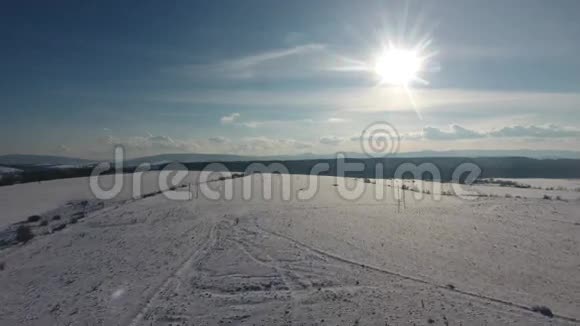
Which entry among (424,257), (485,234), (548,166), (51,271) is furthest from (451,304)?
(548,166)

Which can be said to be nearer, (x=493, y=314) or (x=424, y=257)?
(x=493, y=314)

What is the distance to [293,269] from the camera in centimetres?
966

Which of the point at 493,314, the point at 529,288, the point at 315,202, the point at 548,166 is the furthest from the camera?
the point at 548,166

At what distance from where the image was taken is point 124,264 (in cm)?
1020

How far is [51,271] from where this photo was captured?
9758 millimetres

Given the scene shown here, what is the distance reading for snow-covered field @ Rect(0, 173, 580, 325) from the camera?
7.17 m

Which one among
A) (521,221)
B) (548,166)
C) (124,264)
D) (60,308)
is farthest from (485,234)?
(548,166)

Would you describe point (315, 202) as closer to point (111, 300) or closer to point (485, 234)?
point (485, 234)

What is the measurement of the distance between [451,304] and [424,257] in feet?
11.9

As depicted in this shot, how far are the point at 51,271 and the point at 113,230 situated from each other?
16.3ft

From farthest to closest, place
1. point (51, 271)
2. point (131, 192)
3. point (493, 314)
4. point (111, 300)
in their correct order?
point (131, 192) < point (51, 271) < point (111, 300) < point (493, 314)

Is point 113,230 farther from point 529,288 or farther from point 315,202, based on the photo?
point 529,288

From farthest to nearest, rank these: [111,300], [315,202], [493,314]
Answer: [315,202], [111,300], [493,314]

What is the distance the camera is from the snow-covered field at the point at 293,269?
717 cm
